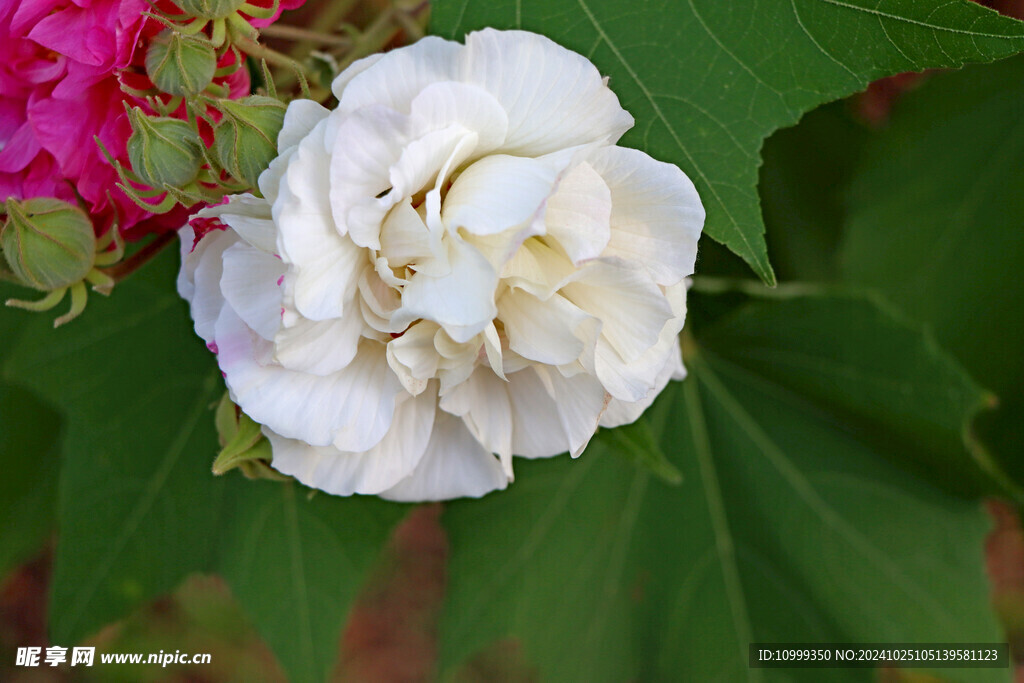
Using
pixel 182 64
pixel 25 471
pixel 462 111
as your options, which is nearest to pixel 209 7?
pixel 182 64

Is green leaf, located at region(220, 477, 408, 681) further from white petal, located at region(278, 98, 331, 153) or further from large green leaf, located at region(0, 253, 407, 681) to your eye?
white petal, located at region(278, 98, 331, 153)

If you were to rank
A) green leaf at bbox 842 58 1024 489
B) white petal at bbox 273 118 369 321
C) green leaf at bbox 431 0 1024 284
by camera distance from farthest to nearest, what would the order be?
green leaf at bbox 842 58 1024 489 < green leaf at bbox 431 0 1024 284 < white petal at bbox 273 118 369 321

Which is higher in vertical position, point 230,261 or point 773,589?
point 230,261

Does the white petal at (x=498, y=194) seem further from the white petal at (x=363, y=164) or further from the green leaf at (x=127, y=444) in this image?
the green leaf at (x=127, y=444)

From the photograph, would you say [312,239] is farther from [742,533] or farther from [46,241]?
[742,533]

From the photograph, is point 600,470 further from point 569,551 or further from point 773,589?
point 773,589

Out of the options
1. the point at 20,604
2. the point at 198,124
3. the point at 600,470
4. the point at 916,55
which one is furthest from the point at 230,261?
the point at 20,604

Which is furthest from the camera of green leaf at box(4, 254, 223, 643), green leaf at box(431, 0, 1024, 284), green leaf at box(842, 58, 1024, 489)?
green leaf at box(842, 58, 1024, 489)

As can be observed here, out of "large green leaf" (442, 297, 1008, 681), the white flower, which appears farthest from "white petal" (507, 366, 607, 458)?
"large green leaf" (442, 297, 1008, 681)
